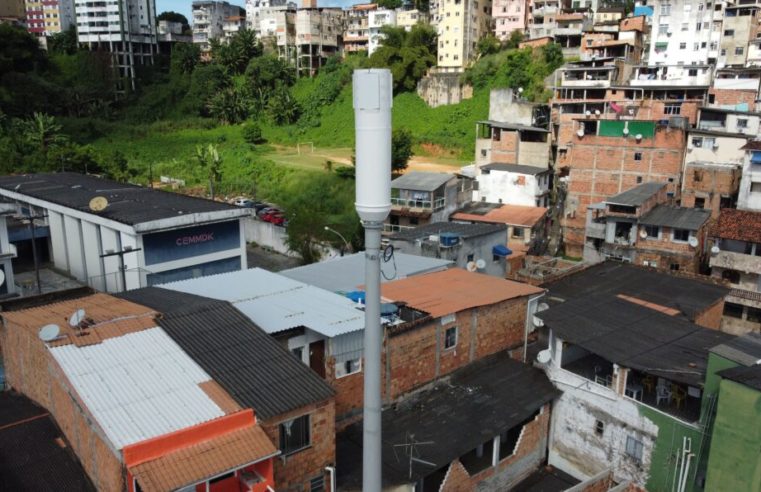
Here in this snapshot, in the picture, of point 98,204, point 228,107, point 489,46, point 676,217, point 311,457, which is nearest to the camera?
point 311,457

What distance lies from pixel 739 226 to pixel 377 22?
6532cm

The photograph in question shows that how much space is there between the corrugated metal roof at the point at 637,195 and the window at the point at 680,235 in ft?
7.94

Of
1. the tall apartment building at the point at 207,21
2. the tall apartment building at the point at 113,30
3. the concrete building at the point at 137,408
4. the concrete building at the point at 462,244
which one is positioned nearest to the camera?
the concrete building at the point at 137,408

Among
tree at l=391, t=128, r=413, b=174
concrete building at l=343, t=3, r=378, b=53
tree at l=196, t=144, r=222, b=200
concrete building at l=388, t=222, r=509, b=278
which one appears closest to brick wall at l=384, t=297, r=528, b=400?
concrete building at l=388, t=222, r=509, b=278

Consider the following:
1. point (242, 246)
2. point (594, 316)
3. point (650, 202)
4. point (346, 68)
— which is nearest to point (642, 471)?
point (594, 316)

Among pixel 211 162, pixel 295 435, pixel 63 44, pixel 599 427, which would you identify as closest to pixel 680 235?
pixel 599 427

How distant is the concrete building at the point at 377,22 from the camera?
8438cm

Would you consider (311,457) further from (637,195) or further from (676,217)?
(637,195)

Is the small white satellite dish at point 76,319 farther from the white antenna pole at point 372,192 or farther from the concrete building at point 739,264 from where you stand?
the concrete building at point 739,264

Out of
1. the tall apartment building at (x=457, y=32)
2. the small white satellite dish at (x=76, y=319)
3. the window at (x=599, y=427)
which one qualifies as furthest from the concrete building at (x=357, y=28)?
the small white satellite dish at (x=76, y=319)

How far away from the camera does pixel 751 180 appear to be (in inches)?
1345

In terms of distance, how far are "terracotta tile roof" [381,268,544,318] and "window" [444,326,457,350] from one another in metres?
0.71

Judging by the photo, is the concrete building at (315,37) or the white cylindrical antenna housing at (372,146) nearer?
the white cylindrical antenna housing at (372,146)

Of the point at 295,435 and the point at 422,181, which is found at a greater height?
the point at 422,181
